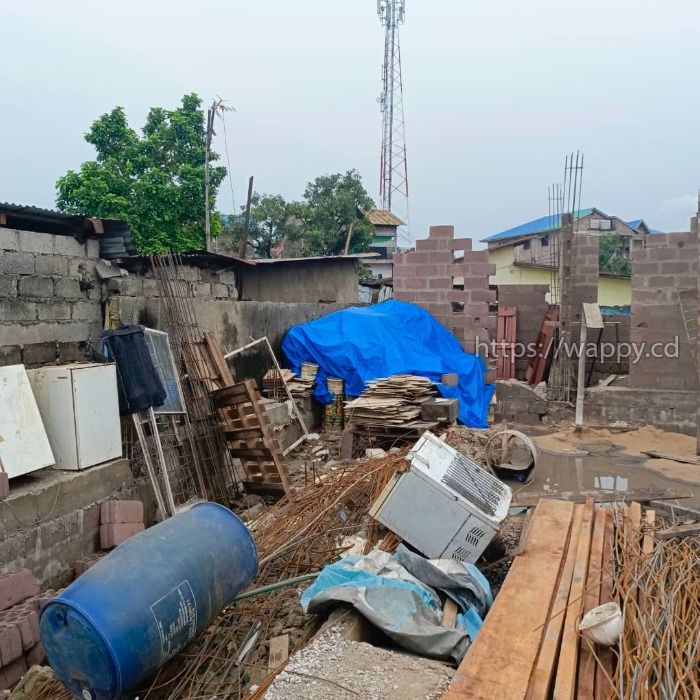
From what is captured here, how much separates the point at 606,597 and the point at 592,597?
7cm

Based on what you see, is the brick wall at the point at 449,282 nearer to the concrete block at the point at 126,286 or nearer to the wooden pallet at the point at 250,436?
the wooden pallet at the point at 250,436

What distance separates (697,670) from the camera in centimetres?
252

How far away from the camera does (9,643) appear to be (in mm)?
3951

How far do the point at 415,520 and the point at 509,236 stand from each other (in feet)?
107

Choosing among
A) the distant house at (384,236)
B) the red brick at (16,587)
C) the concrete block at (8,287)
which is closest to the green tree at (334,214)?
the distant house at (384,236)

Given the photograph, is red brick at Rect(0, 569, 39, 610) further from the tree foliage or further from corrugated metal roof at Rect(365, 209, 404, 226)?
corrugated metal roof at Rect(365, 209, 404, 226)

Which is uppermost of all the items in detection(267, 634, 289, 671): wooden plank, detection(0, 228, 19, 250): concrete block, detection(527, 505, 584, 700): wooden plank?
detection(0, 228, 19, 250): concrete block

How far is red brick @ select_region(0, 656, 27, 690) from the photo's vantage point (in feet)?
12.9

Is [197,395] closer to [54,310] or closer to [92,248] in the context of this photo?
[54,310]

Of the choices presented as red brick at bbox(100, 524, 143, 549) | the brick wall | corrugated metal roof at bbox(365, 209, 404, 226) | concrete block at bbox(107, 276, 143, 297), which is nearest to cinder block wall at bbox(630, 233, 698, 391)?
the brick wall

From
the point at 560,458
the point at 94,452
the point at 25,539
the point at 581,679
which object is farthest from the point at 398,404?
the point at 581,679

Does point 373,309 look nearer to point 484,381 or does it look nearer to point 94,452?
point 484,381

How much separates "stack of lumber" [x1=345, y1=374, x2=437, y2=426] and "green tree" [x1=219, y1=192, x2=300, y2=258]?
15.5 metres

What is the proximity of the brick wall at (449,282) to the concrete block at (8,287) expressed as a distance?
249 inches
